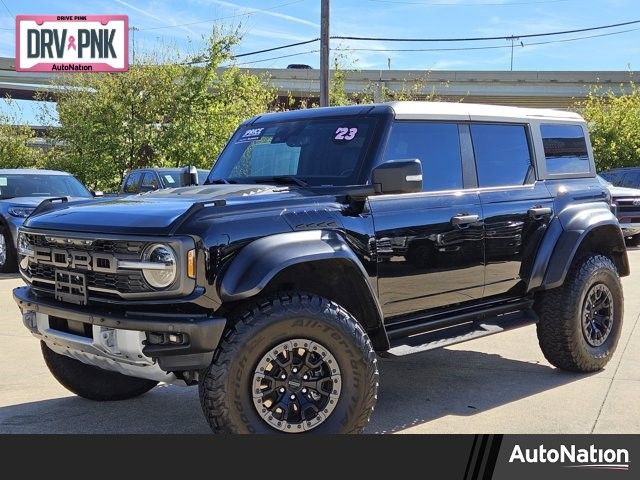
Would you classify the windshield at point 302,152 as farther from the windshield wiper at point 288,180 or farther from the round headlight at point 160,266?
the round headlight at point 160,266

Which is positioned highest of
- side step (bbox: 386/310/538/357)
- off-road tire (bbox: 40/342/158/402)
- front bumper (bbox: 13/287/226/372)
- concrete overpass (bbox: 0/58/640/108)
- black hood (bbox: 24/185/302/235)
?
concrete overpass (bbox: 0/58/640/108)

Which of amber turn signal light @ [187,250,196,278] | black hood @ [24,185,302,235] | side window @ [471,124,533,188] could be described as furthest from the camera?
side window @ [471,124,533,188]

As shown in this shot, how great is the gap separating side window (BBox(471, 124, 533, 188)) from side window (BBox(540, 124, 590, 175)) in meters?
0.25

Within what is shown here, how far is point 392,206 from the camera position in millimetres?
4207

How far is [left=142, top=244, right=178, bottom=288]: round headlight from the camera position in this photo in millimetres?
3412

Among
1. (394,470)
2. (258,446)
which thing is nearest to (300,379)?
(258,446)

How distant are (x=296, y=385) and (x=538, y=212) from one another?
2.36 metres

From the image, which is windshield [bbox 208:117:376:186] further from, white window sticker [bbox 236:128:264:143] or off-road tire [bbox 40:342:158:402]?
off-road tire [bbox 40:342:158:402]

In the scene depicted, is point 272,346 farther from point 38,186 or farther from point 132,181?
point 132,181

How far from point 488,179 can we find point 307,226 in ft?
5.64

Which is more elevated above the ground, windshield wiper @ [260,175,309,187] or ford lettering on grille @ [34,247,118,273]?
windshield wiper @ [260,175,309,187]

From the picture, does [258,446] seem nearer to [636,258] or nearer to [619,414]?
[619,414]

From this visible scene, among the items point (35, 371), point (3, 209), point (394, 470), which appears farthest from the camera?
point (3, 209)

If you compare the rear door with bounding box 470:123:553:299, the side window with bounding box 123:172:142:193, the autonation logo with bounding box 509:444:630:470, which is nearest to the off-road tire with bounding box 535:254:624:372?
the rear door with bounding box 470:123:553:299
